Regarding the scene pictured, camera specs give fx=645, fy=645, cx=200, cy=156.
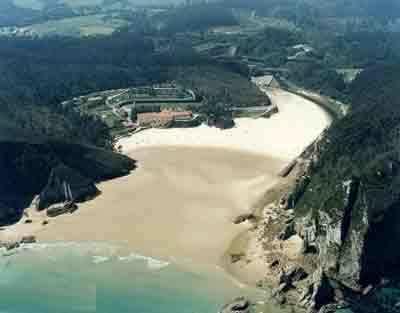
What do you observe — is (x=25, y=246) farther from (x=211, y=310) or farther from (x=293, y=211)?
(x=293, y=211)

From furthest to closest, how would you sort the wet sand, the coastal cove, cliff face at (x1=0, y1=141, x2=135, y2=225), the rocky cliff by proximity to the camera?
cliff face at (x1=0, y1=141, x2=135, y2=225), the wet sand, the coastal cove, the rocky cliff

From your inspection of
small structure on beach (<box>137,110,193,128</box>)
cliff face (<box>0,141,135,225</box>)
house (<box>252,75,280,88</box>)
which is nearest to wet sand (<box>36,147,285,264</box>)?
cliff face (<box>0,141,135,225</box>)

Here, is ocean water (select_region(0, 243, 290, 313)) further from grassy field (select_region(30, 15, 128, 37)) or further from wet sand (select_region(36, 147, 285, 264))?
grassy field (select_region(30, 15, 128, 37))

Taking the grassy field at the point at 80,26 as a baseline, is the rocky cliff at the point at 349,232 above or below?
above

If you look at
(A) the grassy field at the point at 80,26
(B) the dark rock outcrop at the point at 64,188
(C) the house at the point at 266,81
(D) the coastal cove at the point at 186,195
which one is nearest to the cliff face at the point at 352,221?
(D) the coastal cove at the point at 186,195

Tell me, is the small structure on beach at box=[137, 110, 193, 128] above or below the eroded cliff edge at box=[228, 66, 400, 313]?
below

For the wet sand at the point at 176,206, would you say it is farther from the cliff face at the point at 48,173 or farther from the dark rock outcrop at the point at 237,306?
the dark rock outcrop at the point at 237,306

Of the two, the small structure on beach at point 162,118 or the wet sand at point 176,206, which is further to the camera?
the small structure on beach at point 162,118
